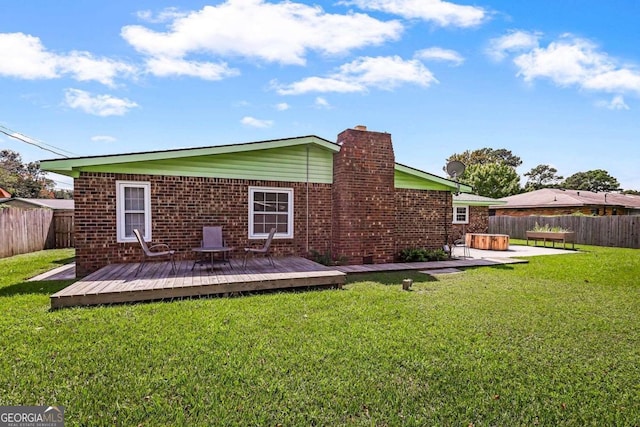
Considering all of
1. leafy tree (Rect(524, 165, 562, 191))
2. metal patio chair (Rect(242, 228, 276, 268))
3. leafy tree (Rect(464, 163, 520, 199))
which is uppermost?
leafy tree (Rect(524, 165, 562, 191))

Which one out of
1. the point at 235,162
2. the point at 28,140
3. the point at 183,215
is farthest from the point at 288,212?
the point at 28,140

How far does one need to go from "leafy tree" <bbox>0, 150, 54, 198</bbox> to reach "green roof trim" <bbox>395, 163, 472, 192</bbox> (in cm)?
4506

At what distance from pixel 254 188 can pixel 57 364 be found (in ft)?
20.9

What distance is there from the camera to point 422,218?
455 inches

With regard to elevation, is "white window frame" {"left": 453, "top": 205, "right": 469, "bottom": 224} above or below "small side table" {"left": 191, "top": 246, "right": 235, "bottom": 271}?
above

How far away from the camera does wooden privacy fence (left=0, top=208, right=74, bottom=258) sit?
472 inches

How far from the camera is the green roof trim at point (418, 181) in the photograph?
11.1 m

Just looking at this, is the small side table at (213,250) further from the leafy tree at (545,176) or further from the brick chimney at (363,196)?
the leafy tree at (545,176)

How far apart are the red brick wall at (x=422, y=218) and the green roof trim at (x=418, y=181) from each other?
0.55 feet

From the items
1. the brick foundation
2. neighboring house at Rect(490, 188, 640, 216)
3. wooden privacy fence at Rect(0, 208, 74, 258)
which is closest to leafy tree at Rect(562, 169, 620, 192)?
neighboring house at Rect(490, 188, 640, 216)

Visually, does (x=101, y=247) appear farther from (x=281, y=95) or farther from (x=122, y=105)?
(x=122, y=105)

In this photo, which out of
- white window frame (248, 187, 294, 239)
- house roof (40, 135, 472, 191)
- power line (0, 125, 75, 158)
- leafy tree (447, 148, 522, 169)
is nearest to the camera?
house roof (40, 135, 472, 191)

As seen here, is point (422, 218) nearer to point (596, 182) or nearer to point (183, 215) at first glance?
point (183, 215)

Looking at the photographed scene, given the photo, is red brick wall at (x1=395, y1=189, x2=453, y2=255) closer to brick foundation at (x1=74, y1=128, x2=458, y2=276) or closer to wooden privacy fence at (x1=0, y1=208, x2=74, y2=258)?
brick foundation at (x1=74, y1=128, x2=458, y2=276)
